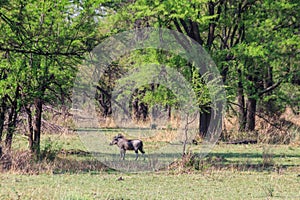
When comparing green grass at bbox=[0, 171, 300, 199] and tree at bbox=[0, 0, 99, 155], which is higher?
tree at bbox=[0, 0, 99, 155]

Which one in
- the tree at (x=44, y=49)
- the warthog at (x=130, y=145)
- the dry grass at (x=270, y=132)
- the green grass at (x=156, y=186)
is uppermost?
the tree at (x=44, y=49)

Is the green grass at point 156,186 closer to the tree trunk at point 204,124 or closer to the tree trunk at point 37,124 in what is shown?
the tree trunk at point 37,124

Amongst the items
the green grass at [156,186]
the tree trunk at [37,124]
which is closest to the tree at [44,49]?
the tree trunk at [37,124]

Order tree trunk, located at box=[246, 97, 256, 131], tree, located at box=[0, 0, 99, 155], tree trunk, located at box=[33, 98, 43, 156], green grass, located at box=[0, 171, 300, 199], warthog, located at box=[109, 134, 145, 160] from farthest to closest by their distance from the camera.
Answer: tree trunk, located at box=[246, 97, 256, 131]
warthog, located at box=[109, 134, 145, 160]
tree trunk, located at box=[33, 98, 43, 156]
tree, located at box=[0, 0, 99, 155]
green grass, located at box=[0, 171, 300, 199]

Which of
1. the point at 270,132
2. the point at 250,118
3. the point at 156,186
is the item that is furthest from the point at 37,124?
the point at 250,118

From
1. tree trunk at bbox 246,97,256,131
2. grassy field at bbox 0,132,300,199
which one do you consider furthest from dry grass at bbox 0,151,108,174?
tree trunk at bbox 246,97,256,131

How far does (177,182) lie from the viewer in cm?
1566

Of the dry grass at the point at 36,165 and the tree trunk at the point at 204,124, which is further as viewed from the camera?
the tree trunk at the point at 204,124

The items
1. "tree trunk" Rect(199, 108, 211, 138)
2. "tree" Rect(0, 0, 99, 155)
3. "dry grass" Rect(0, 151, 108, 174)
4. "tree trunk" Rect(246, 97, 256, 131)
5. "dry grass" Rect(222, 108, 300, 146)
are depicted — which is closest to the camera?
"tree" Rect(0, 0, 99, 155)

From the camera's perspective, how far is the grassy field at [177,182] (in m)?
13.1

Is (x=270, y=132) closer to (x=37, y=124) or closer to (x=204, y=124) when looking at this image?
(x=204, y=124)

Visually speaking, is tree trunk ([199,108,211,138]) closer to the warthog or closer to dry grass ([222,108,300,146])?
dry grass ([222,108,300,146])

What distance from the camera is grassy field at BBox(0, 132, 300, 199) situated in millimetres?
13148

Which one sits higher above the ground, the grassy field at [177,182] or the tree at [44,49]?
the tree at [44,49]
